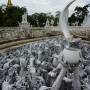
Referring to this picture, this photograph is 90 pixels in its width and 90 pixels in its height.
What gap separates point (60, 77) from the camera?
18.1 feet

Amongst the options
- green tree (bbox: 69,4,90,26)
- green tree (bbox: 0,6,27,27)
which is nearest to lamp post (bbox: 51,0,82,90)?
green tree (bbox: 0,6,27,27)

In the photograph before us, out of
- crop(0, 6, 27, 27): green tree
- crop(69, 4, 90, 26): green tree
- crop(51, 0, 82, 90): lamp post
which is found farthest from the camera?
crop(69, 4, 90, 26): green tree

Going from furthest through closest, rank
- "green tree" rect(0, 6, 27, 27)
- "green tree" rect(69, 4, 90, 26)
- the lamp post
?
1. "green tree" rect(69, 4, 90, 26)
2. "green tree" rect(0, 6, 27, 27)
3. the lamp post

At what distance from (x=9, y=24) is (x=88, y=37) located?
52.4 feet

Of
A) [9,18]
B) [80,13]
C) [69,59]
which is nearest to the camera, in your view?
[69,59]

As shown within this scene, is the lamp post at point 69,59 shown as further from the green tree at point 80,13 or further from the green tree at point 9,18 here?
the green tree at point 80,13

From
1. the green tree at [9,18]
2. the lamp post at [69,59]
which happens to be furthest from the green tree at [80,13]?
the lamp post at [69,59]

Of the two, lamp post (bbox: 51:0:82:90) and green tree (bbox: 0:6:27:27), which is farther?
green tree (bbox: 0:6:27:27)

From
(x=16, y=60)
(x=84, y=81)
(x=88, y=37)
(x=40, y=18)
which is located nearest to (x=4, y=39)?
(x=88, y=37)

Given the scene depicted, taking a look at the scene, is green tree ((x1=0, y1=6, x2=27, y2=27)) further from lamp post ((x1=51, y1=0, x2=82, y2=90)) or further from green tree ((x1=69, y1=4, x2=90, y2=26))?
lamp post ((x1=51, y1=0, x2=82, y2=90))

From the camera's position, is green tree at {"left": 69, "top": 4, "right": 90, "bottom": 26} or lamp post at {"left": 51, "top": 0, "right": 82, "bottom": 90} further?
green tree at {"left": 69, "top": 4, "right": 90, "bottom": 26}

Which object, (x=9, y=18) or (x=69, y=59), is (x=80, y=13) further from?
(x=69, y=59)

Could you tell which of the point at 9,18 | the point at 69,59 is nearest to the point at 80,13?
the point at 9,18

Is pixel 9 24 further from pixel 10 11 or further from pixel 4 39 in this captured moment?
pixel 4 39
